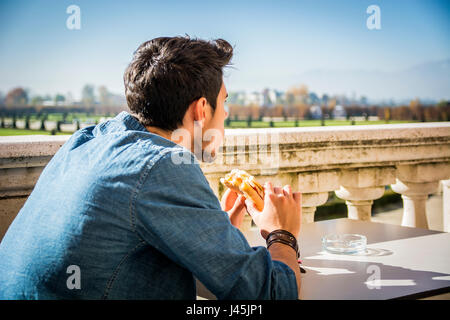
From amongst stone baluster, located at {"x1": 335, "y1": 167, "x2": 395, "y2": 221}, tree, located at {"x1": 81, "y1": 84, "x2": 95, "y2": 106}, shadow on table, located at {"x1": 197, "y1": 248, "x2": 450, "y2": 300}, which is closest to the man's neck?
shadow on table, located at {"x1": 197, "y1": 248, "x2": 450, "y2": 300}

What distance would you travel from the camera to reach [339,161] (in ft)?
10.8

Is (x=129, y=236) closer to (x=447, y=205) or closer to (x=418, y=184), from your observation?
(x=418, y=184)

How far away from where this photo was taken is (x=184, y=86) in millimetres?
1563

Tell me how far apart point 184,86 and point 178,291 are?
0.63m

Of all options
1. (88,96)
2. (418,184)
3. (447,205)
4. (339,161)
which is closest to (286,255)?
(339,161)

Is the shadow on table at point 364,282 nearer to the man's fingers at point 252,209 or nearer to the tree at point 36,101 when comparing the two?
the man's fingers at point 252,209

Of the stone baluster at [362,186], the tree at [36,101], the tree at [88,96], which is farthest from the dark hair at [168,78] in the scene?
the tree at [88,96]

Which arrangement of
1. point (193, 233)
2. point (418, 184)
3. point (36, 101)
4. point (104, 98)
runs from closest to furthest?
point (193, 233), point (418, 184), point (36, 101), point (104, 98)

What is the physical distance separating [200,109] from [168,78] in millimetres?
156

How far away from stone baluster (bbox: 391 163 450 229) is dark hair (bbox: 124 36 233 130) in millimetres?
2371

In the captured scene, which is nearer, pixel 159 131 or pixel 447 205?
pixel 159 131

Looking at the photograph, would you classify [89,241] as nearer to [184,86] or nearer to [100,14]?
[184,86]

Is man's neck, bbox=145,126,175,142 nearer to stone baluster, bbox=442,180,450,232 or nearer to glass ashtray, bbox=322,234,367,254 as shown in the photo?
glass ashtray, bbox=322,234,367,254

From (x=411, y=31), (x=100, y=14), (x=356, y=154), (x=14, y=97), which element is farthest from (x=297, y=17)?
(x=356, y=154)
